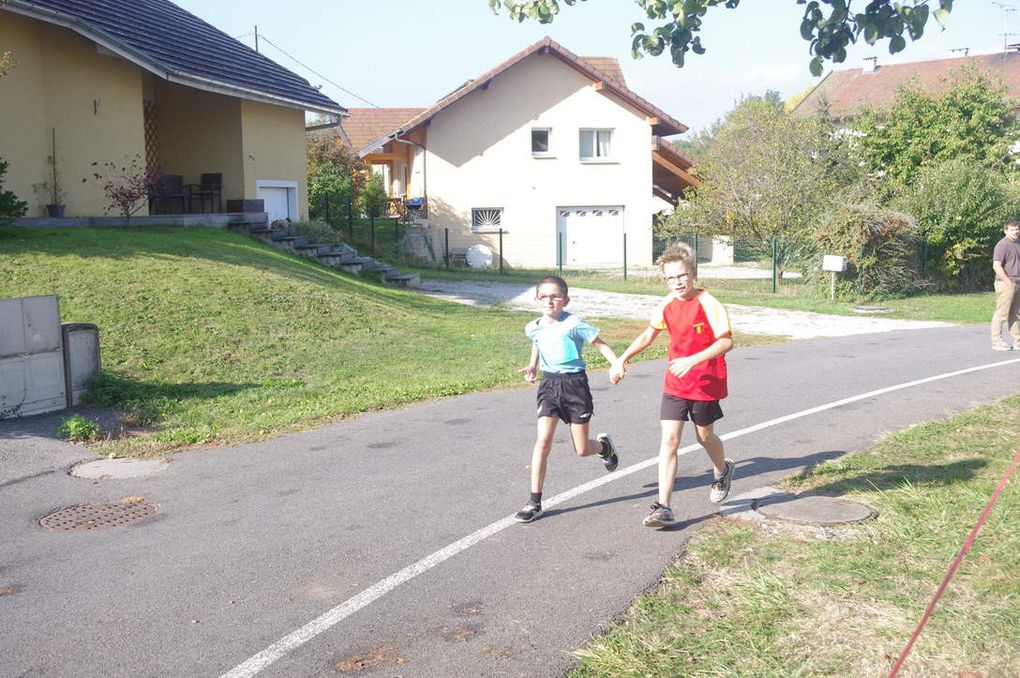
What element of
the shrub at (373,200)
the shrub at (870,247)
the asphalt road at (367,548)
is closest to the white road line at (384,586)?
the asphalt road at (367,548)

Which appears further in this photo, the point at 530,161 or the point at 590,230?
the point at 590,230

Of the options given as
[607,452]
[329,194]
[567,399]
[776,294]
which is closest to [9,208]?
[607,452]

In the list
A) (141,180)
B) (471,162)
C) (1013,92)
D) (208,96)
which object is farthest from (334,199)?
(1013,92)

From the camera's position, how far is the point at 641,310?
21.8m

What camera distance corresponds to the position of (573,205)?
118 ft

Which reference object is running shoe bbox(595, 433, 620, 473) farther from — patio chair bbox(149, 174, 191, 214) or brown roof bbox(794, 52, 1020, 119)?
brown roof bbox(794, 52, 1020, 119)

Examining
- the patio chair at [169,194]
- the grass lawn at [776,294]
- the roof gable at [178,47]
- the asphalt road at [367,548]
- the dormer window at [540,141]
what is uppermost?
the roof gable at [178,47]

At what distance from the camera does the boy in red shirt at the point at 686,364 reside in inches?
247

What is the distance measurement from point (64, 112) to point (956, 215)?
2026 cm

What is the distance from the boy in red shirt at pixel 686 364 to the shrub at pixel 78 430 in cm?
534

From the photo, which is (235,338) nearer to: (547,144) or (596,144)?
(547,144)

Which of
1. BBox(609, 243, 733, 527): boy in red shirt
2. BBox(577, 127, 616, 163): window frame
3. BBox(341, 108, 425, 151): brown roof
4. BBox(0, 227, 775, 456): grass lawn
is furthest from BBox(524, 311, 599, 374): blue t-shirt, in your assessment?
BBox(341, 108, 425, 151): brown roof

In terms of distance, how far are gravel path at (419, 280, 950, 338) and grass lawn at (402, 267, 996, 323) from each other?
838 mm

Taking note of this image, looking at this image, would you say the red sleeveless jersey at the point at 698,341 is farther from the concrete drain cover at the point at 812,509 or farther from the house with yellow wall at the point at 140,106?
the house with yellow wall at the point at 140,106
